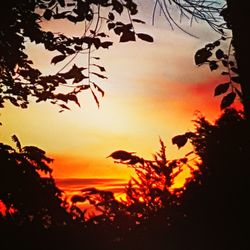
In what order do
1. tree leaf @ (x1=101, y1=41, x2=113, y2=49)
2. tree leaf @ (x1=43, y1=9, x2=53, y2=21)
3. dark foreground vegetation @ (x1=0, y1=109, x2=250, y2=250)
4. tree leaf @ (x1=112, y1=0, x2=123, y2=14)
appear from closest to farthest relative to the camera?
dark foreground vegetation @ (x1=0, y1=109, x2=250, y2=250)
tree leaf @ (x1=112, y1=0, x2=123, y2=14)
tree leaf @ (x1=101, y1=41, x2=113, y2=49)
tree leaf @ (x1=43, y1=9, x2=53, y2=21)

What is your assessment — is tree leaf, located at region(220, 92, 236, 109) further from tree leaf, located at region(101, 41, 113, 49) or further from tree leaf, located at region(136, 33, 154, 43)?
tree leaf, located at region(101, 41, 113, 49)

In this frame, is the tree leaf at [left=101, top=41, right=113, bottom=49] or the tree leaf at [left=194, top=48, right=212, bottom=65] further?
the tree leaf at [left=101, top=41, right=113, bottom=49]

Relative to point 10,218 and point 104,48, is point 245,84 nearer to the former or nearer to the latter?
point 104,48

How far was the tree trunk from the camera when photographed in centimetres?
A: 175

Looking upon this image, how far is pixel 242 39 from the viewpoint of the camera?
1763 millimetres

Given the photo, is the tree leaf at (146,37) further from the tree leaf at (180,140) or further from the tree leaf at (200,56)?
the tree leaf at (180,140)

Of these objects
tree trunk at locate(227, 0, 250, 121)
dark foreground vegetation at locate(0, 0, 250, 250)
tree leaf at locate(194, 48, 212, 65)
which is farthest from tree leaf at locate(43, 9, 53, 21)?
tree trunk at locate(227, 0, 250, 121)

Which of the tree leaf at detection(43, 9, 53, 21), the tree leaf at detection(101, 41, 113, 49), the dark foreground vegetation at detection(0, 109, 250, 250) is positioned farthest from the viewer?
the tree leaf at detection(43, 9, 53, 21)

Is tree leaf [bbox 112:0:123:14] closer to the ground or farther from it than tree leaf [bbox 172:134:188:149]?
farther from it

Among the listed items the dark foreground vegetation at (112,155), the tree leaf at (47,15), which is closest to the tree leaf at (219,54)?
the dark foreground vegetation at (112,155)

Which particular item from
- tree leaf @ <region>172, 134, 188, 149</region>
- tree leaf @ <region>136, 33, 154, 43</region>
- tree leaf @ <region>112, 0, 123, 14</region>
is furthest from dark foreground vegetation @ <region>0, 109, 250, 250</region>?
tree leaf @ <region>112, 0, 123, 14</region>

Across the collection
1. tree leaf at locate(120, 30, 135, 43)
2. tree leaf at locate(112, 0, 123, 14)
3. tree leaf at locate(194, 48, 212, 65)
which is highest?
tree leaf at locate(112, 0, 123, 14)

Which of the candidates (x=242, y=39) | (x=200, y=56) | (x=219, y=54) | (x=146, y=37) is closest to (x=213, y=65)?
(x=219, y=54)

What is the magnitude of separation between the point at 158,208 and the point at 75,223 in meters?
2.90
